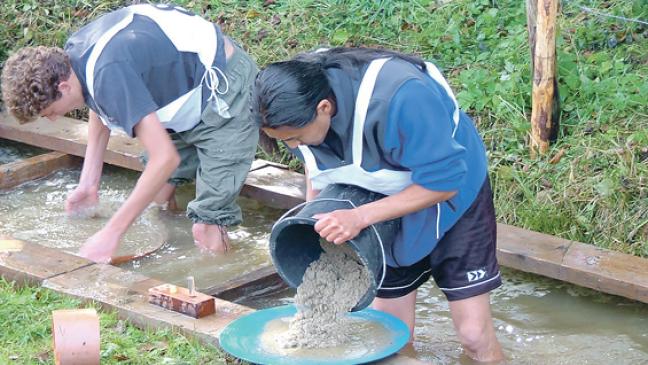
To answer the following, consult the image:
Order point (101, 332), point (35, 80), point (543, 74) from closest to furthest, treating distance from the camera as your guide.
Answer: point (101, 332), point (35, 80), point (543, 74)

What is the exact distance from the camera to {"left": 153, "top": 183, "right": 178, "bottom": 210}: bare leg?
613 centimetres

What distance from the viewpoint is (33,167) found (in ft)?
22.0

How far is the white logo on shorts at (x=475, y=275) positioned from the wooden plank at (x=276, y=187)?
2135 millimetres

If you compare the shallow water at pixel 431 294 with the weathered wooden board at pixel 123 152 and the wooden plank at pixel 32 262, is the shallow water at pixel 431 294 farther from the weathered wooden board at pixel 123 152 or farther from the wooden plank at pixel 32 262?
the wooden plank at pixel 32 262

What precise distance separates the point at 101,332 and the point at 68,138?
301 centimetres

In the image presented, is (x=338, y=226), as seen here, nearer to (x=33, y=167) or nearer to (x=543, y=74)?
(x=543, y=74)

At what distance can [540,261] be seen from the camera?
5.09 meters

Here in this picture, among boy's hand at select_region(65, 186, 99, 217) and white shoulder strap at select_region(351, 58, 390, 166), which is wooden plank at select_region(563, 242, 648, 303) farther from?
boy's hand at select_region(65, 186, 99, 217)

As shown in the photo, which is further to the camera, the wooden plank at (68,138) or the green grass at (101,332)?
the wooden plank at (68,138)

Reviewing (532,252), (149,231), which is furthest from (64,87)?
(532,252)

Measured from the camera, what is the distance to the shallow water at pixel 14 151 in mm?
7336

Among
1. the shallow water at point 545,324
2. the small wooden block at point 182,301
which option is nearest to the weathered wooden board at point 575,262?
the shallow water at point 545,324

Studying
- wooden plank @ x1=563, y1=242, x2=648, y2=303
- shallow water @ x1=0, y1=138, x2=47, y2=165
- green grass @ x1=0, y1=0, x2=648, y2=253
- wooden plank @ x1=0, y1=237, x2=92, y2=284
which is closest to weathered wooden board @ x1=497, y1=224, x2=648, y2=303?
wooden plank @ x1=563, y1=242, x2=648, y2=303

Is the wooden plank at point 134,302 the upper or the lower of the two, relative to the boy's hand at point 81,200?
upper
